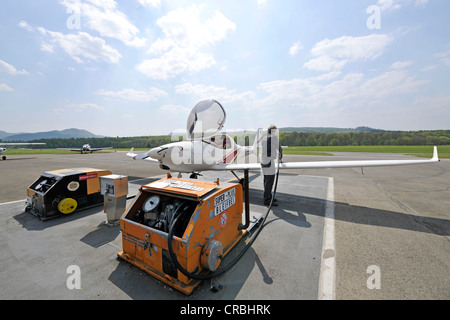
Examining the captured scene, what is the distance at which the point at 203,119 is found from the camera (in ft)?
24.7

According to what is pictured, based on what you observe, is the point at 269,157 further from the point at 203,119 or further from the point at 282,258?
the point at 203,119

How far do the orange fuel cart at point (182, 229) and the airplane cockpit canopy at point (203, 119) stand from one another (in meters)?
4.64

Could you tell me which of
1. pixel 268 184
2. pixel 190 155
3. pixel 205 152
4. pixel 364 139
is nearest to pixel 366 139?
pixel 364 139

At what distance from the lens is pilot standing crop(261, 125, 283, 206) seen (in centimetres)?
546

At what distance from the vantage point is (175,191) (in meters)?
Answer: 2.65

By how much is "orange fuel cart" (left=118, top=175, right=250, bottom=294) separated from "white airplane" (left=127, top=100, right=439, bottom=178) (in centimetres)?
335

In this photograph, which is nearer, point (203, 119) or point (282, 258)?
point (282, 258)

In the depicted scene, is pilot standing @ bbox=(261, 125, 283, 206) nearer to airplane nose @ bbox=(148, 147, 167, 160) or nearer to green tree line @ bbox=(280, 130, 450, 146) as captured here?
airplane nose @ bbox=(148, 147, 167, 160)

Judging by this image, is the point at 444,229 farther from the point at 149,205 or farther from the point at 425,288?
the point at 149,205

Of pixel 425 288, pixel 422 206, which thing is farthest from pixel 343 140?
pixel 425 288

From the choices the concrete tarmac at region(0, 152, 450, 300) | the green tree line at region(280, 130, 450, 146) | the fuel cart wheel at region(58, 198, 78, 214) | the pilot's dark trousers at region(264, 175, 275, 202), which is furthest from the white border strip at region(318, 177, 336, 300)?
the green tree line at region(280, 130, 450, 146)

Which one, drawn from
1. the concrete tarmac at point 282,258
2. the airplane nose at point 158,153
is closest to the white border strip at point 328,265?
the concrete tarmac at point 282,258

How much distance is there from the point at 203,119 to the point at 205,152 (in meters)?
1.63
